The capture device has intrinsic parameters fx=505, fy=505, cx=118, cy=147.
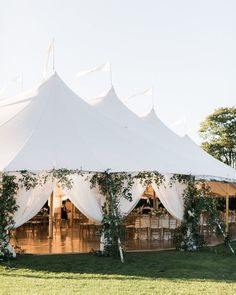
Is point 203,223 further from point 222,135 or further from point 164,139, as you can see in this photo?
point 222,135

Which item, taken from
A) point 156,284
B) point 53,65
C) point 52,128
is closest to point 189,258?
point 156,284

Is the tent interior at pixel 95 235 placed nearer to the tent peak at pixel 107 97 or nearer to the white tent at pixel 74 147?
the white tent at pixel 74 147

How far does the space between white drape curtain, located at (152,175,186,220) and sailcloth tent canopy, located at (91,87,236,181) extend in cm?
→ 76

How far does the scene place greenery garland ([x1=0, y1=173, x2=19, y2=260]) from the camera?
986cm

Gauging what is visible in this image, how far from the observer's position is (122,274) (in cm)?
863

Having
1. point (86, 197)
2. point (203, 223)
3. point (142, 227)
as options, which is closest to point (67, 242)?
point (142, 227)

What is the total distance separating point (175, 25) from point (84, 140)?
10.8 ft

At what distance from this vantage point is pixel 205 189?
12.6 meters

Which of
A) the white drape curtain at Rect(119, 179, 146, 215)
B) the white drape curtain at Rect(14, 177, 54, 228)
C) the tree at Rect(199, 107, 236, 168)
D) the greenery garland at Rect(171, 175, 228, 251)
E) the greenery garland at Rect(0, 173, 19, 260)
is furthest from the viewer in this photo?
the tree at Rect(199, 107, 236, 168)

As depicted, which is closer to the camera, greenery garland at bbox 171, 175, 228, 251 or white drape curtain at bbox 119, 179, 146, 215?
white drape curtain at bbox 119, 179, 146, 215

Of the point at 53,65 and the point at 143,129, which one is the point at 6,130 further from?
the point at 143,129

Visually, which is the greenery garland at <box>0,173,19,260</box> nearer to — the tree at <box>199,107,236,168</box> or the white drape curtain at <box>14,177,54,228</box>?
the white drape curtain at <box>14,177,54,228</box>

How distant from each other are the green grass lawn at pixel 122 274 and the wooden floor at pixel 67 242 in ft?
3.71

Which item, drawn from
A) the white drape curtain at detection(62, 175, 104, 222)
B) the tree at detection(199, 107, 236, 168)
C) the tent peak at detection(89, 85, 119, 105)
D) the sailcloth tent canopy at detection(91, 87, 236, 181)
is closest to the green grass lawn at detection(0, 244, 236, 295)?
the white drape curtain at detection(62, 175, 104, 222)
